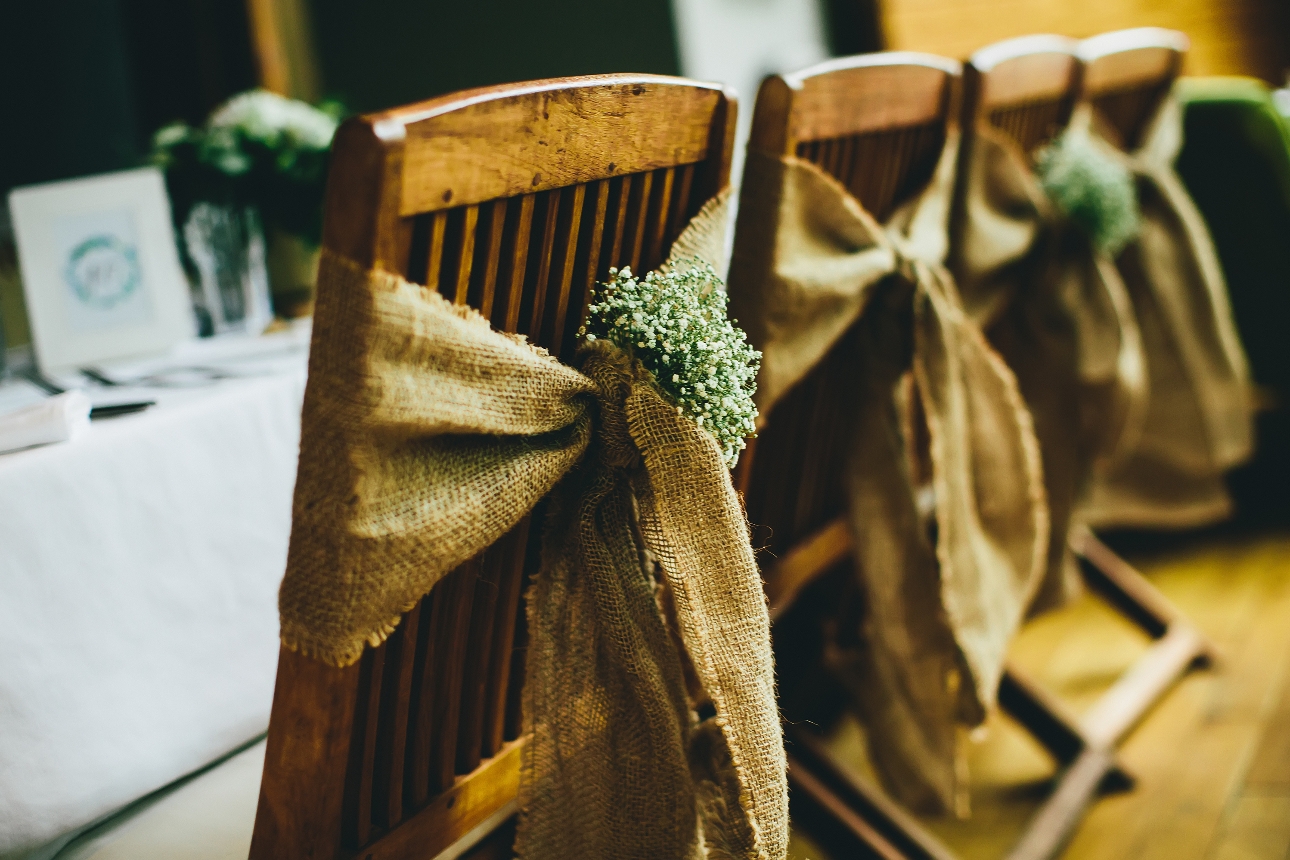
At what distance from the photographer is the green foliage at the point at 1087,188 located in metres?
1.45

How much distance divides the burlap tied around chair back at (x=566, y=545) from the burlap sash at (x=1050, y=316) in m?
0.59

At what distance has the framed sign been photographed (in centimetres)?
126

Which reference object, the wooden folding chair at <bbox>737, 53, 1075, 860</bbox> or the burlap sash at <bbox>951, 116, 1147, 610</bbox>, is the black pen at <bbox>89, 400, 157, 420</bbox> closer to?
the wooden folding chair at <bbox>737, 53, 1075, 860</bbox>

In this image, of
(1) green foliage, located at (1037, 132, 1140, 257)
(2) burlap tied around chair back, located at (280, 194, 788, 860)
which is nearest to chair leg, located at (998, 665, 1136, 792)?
(1) green foliage, located at (1037, 132, 1140, 257)

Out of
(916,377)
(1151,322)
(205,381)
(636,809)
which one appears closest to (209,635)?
(205,381)

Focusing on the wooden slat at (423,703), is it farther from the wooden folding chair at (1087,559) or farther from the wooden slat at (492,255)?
the wooden folding chair at (1087,559)

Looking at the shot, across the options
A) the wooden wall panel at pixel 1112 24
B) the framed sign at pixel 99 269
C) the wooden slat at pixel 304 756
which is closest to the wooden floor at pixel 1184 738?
the wooden slat at pixel 304 756

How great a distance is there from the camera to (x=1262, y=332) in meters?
2.36

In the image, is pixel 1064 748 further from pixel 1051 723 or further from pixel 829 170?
Answer: pixel 829 170

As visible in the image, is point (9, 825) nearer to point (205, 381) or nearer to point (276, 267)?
point (205, 381)

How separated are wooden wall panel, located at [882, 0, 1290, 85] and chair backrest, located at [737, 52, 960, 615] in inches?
84.1

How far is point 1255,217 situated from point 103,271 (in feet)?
7.31

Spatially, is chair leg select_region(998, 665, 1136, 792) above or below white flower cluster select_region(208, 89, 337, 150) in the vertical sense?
below

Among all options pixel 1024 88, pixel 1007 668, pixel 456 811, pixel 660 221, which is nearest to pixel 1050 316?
pixel 1024 88
